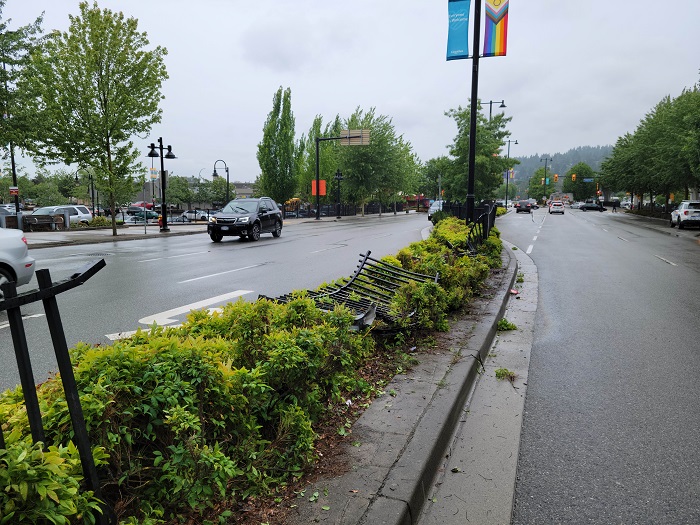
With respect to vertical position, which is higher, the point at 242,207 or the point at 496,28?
the point at 496,28

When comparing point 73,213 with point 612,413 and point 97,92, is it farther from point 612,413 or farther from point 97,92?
point 612,413

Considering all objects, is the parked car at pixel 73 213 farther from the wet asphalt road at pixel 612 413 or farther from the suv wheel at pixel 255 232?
the wet asphalt road at pixel 612 413

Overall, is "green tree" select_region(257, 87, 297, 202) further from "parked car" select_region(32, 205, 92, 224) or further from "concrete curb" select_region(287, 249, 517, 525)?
"concrete curb" select_region(287, 249, 517, 525)

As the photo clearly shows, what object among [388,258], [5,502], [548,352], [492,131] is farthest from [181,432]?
[492,131]

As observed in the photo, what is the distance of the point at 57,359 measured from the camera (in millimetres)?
1707

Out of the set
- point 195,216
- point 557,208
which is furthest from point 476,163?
point 557,208

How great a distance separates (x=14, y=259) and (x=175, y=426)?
7.34 meters

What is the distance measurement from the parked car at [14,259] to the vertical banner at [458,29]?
10439 mm

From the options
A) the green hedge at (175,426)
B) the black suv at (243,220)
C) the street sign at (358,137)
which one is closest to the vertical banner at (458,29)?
the green hedge at (175,426)

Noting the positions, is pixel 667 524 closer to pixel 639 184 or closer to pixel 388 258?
pixel 388 258

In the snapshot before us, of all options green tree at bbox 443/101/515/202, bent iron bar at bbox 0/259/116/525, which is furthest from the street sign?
bent iron bar at bbox 0/259/116/525

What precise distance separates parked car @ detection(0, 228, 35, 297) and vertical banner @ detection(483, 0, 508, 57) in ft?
36.0

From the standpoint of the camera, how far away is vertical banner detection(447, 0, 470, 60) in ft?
40.8

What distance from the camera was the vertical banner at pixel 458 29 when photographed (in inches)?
489
